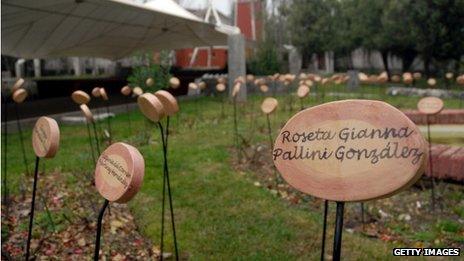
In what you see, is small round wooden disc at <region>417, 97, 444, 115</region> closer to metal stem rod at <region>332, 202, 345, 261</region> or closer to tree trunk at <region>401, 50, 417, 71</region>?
metal stem rod at <region>332, 202, 345, 261</region>

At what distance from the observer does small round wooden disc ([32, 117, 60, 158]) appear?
9.19 feet

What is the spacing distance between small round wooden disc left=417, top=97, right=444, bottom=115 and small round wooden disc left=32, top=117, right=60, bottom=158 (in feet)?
10.2

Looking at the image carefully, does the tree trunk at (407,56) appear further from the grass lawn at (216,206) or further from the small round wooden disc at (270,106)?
the small round wooden disc at (270,106)

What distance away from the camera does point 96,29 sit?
12.4 metres

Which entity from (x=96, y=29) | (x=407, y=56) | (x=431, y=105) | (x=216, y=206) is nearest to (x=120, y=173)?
(x=216, y=206)

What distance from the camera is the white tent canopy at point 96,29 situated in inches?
381

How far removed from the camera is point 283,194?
506cm

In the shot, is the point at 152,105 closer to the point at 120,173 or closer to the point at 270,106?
the point at 120,173

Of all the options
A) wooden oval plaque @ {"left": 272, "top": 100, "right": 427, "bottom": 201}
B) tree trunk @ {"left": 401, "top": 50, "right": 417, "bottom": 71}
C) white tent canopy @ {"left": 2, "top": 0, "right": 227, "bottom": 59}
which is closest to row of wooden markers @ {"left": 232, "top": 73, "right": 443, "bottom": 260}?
wooden oval plaque @ {"left": 272, "top": 100, "right": 427, "bottom": 201}

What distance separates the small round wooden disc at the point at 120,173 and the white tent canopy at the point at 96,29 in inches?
295

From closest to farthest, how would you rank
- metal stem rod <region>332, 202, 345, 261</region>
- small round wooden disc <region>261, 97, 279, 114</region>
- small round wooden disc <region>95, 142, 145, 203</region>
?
metal stem rod <region>332, 202, 345, 261</region>
small round wooden disc <region>95, 142, 145, 203</region>
small round wooden disc <region>261, 97, 279, 114</region>

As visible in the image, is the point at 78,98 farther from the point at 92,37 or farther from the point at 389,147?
the point at 92,37

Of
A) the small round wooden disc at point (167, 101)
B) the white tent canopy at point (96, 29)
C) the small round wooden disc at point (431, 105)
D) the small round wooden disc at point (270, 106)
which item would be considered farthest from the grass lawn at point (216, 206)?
the white tent canopy at point (96, 29)

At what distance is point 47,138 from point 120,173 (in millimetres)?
936
